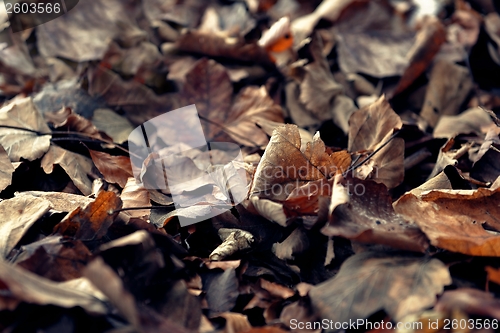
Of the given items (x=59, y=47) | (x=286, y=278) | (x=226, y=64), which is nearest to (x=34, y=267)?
(x=286, y=278)

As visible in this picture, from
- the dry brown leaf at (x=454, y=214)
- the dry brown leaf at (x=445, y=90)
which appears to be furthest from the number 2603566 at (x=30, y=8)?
the dry brown leaf at (x=454, y=214)

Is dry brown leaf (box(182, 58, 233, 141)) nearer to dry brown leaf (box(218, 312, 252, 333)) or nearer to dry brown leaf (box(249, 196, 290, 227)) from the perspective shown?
dry brown leaf (box(249, 196, 290, 227))

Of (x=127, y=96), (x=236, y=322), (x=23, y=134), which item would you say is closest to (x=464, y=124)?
(x=236, y=322)

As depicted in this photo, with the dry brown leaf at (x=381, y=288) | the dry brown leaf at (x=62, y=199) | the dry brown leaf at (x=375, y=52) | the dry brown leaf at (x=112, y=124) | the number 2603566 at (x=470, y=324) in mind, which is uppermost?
the dry brown leaf at (x=62, y=199)

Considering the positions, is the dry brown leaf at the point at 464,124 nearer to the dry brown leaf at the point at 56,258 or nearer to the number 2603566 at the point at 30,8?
the dry brown leaf at the point at 56,258

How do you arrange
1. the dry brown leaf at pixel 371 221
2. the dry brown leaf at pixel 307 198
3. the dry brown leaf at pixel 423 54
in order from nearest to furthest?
the dry brown leaf at pixel 371 221 → the dry brown leaf at pixel 307 198 → the dry brown leaf at pixel 423 54

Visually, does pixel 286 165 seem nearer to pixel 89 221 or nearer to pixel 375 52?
pixel 89 221

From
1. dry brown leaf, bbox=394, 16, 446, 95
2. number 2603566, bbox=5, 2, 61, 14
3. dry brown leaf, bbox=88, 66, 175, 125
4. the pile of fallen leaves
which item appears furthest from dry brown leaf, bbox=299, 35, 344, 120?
number 2603566, bbox=5, 2, 61, 14
